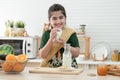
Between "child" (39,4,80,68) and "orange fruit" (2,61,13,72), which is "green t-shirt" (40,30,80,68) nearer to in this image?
"child" (39,4,80,68)

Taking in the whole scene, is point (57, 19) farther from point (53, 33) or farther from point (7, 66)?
point (7, 66)

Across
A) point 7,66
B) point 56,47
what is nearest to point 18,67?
point 7,66

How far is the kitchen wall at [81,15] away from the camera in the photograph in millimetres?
4828

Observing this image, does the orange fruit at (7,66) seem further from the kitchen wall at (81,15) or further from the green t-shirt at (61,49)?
the kitchen wall at (81,15)

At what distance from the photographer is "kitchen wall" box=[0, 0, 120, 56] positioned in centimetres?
483

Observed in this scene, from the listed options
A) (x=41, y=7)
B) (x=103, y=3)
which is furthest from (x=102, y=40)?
(x=41, y=7)

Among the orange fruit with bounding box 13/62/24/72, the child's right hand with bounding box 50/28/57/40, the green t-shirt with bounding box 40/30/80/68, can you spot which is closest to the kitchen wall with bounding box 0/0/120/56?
the green t-shirt with bounding box 40/30/80/68

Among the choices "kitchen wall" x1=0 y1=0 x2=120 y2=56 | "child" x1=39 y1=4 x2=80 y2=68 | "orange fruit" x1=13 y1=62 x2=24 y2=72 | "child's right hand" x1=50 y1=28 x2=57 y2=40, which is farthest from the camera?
"kitchen wall" x1=0 y1=0 x2=120 y2=56

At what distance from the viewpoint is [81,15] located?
4898 millimetres

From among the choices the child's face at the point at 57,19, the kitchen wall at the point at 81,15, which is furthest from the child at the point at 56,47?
the kitchen wall at the point at 81,15

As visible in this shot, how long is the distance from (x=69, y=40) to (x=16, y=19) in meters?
2.43

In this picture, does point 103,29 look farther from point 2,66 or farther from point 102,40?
point 2,66


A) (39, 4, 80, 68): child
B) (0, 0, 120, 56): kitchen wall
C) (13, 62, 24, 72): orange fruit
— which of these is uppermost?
(0, 0, 120, 56): kitchen wall

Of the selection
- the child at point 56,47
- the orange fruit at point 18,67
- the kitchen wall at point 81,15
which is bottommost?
the orange fruit at point 18,67
